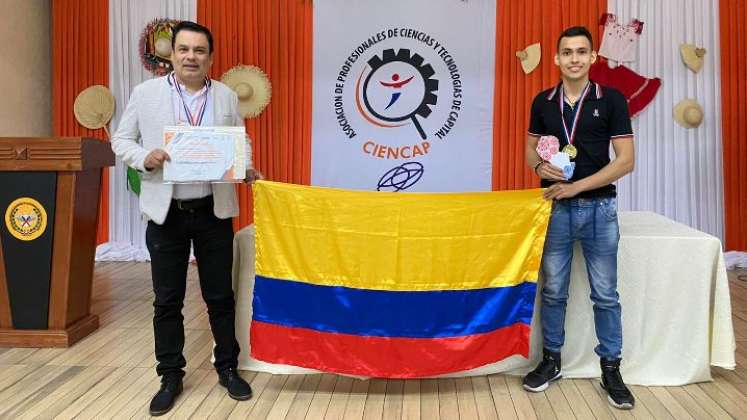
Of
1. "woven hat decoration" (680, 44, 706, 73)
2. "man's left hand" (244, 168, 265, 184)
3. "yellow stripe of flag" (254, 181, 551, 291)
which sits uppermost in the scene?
"woven hat decoration" (680, 44, 706, 73)

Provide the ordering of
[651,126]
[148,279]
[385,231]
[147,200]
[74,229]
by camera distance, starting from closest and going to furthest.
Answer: [147,200] → [385,231] → [74,229] → [148,279] → [651,126]

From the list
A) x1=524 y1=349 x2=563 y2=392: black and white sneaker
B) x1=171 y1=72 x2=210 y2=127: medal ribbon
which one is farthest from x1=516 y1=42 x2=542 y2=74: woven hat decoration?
x1=171 y1=72 x2=210 y2=127: medal ribbon

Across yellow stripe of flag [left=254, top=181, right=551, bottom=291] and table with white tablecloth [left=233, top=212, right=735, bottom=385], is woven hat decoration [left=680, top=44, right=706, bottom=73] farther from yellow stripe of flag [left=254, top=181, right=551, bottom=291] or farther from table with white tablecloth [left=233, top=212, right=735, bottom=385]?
yellow stripe of flag [left=254, top=181, right=551, bottom=291]

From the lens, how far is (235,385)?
2.44 meters

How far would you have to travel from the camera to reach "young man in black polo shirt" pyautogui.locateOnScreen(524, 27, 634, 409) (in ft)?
7.50

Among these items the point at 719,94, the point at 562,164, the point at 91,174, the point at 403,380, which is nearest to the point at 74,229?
the point at 91,174

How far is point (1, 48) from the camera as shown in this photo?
15.2 ft

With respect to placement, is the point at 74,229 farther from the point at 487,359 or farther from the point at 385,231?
the point at 487,359

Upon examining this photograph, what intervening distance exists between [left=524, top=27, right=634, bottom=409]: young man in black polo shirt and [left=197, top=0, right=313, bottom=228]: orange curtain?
9.49 ft

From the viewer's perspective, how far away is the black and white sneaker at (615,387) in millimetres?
2346

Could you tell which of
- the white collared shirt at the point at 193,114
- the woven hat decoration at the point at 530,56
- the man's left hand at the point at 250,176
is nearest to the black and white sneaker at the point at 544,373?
the man's left hand at the point at 250,176

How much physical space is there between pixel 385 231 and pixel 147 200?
87 cm

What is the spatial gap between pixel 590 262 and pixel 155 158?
1.63 metres

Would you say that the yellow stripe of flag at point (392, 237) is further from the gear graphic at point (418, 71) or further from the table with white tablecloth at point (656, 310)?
the gear graphic at point (418, 71)
